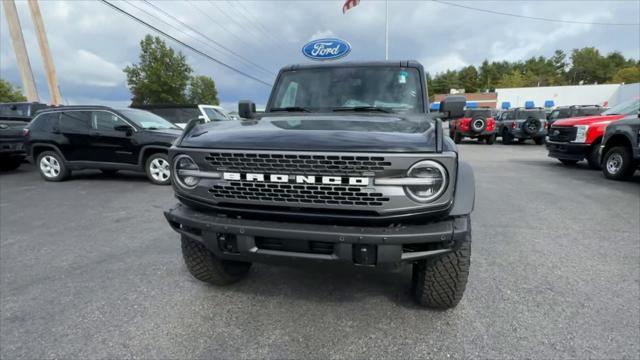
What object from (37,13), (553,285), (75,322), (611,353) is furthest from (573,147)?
(37,13)

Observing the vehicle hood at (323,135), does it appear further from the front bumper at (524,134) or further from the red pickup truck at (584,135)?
the front bumper at (524,134)

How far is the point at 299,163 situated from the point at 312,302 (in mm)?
1226

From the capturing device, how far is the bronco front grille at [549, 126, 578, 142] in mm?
Result: 8641

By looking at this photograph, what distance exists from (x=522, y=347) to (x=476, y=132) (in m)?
16.0

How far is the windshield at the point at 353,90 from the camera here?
317 cm

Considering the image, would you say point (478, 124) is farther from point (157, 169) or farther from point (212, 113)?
point (157, 169)

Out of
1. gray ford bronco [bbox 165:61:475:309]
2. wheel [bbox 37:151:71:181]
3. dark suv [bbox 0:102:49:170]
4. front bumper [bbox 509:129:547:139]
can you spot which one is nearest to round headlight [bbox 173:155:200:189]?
gray ford bronco [bbox 165:61:475:309]

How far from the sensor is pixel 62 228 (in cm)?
447

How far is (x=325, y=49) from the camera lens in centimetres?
A: 621

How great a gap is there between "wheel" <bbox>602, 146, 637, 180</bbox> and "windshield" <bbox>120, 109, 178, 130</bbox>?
9.23 meters

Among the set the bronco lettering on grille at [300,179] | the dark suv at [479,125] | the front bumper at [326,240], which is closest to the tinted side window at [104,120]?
the front bumper at [326,240]

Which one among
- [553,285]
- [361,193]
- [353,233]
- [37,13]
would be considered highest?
[37,13]

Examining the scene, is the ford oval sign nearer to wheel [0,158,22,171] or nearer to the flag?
wheel [0,158,22,171]

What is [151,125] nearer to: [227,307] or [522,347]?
[227,307]
